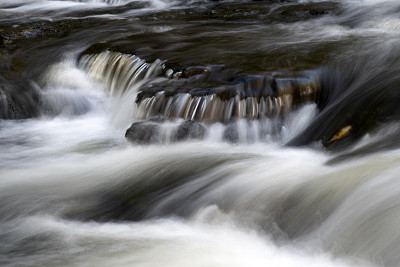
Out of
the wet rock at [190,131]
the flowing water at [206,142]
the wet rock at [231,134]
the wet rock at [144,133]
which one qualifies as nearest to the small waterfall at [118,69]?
the flowing water at [206,142]

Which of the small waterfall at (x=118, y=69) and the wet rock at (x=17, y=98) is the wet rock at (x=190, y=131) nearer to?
the small waterfall at (x=118, y=69)

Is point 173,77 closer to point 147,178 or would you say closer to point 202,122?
point 202,122

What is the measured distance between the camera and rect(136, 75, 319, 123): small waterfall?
5768 mm

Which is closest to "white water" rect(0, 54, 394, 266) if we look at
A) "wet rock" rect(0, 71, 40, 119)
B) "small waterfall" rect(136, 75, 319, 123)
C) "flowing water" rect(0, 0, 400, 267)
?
"flowing water" rect(0, 0, 400, 267)

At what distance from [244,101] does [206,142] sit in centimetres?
64

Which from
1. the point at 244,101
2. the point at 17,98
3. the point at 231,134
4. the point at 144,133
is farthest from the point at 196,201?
the point at 17,98

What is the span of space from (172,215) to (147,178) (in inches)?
30.3

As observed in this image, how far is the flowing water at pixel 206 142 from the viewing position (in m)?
3.71

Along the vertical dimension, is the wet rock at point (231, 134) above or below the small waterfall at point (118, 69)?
below

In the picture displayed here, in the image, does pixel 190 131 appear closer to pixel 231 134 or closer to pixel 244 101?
pixel 231 134

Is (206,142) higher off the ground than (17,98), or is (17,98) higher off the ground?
(17,98)

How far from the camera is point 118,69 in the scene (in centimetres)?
749

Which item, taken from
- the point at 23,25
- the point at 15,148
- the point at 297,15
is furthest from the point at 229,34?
the point at 23,25

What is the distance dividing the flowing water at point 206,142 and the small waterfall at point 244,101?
16 millimetres
